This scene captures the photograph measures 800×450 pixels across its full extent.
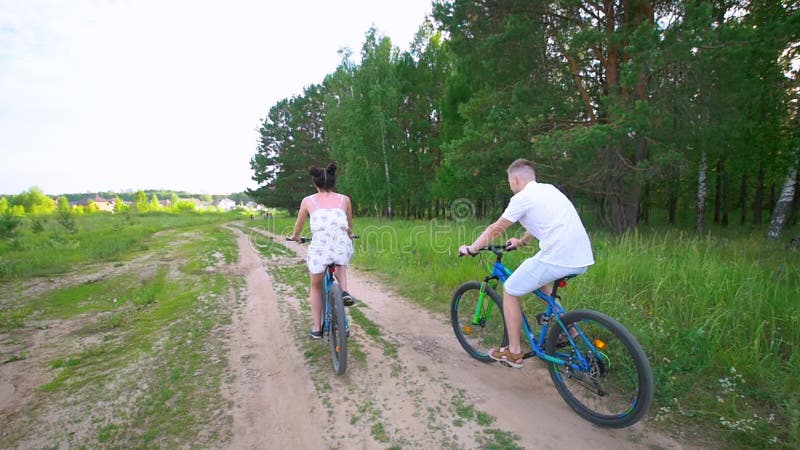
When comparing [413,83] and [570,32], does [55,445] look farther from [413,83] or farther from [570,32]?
[413,83]

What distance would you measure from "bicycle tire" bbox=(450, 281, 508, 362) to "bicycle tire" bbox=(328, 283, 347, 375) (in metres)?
1.39

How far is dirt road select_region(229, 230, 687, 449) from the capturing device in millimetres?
2385

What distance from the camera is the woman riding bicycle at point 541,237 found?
2.59 metres

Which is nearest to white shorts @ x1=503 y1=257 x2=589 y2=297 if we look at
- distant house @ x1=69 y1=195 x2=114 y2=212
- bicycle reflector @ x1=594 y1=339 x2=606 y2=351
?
bicycle reflector @ x1=594 y1=339 x2=606 y2=351

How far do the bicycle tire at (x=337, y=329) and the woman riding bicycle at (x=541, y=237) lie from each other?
1.51 meters

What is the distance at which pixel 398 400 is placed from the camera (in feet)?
9.38

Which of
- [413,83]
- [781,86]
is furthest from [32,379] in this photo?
[413,83]

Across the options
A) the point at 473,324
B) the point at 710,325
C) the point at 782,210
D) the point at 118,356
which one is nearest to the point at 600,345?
the point at 473,324

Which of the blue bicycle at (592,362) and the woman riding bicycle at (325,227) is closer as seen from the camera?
the blue bicycle at (592,362)

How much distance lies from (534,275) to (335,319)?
1.97 meters

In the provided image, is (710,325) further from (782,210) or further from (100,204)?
(100,204)

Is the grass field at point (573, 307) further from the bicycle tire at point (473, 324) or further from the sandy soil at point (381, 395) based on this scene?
the bicycle tire at point (473, 324)

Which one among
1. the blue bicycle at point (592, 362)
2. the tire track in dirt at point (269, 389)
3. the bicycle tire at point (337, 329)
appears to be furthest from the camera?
the bicycle tire at point (337, 329)

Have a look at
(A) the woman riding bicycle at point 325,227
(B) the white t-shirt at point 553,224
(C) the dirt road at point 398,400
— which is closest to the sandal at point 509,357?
(C) the dirt road at point 398,400
